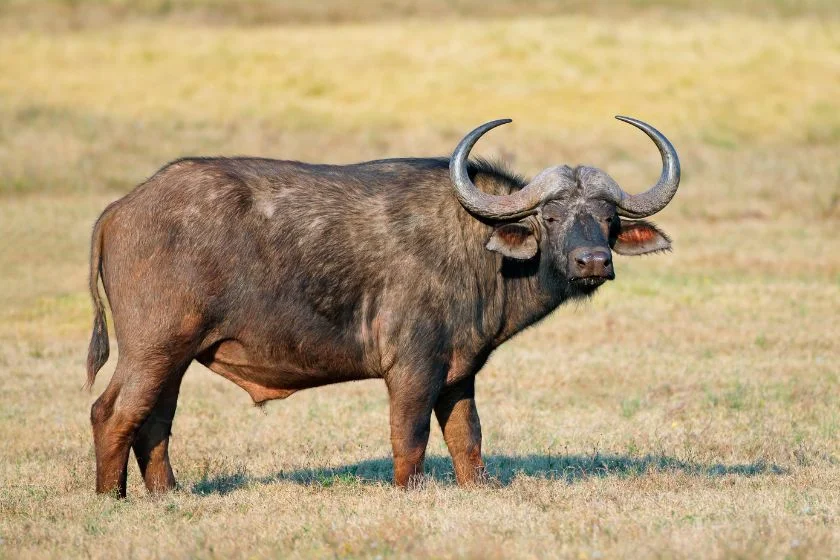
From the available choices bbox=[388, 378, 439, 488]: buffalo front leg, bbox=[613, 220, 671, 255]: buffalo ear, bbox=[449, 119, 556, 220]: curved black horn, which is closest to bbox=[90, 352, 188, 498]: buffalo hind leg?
bbox=[388, 378, 439, 488]: buffalo front leg

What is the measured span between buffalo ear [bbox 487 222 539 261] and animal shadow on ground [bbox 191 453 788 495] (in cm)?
157

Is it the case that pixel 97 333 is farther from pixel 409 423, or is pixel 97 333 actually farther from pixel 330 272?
pixel 409 423

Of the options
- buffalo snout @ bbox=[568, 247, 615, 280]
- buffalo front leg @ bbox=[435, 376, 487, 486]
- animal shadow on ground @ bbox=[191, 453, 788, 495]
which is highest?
buffalo snout @ bbox=[568, 247, 615, 280]

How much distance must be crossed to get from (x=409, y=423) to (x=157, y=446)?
1782 mm

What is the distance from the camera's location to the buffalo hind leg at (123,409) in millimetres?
8531

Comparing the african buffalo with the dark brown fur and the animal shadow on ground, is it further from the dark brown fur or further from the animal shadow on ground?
the animal shadow on ground

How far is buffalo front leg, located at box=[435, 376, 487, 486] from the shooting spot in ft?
30.1

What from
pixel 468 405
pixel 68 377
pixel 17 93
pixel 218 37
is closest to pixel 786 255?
pixel 68 377

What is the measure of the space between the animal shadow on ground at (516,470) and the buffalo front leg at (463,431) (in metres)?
A: 0.16

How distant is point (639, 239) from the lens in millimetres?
9023

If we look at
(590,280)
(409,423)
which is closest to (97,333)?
(409,423)

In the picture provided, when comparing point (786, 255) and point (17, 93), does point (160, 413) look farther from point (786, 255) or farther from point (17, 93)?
point (17, 93)

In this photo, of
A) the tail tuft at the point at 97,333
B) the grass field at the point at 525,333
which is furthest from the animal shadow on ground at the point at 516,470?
the tail tuft at the point at 97,333

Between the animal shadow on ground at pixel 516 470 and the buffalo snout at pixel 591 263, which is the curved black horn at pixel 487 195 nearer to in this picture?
the buffalo snout at pixel 591 263
